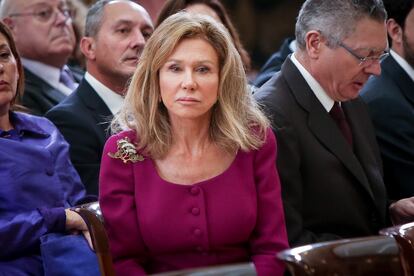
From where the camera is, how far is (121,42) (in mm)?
4254

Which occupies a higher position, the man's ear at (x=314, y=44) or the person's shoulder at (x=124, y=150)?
the man's ear at (x=314, y=44)

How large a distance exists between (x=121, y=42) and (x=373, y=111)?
119cm

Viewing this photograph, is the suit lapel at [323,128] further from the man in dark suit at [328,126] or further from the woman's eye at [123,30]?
the woman's eye at [123,30]

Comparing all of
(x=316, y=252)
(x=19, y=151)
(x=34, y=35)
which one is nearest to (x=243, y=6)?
(x=34, y=35)

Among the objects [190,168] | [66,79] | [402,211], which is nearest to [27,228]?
[190,168]

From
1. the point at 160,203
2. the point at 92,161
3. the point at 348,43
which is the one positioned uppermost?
the point at 348,43

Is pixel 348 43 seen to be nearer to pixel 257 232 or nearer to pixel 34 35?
pixel 257 232

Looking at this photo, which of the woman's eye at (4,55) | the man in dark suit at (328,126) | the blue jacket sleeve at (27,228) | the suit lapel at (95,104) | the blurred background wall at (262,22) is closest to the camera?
the blue jacket sleeve at (27,228)

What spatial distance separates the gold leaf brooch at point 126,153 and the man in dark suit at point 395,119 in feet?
4.46

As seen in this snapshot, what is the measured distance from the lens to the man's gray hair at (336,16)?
343 cm

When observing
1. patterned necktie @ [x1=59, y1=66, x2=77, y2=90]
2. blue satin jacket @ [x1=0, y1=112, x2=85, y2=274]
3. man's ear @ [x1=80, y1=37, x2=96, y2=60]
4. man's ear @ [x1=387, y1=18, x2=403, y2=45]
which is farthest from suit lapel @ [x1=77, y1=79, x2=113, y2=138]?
man's ear @ [x1=387, y1=18, x2=403, y2=45]

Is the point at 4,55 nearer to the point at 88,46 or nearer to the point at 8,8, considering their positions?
the point at 88,46

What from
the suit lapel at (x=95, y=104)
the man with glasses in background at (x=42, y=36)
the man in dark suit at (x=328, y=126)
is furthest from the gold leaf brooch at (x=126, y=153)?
the man with glasses in background at (x=42, y=36)

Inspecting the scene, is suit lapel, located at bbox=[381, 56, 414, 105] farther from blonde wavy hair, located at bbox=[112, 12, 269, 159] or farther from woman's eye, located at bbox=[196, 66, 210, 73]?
woman's eye, located at bbox=[196, 66, 210, 73]
